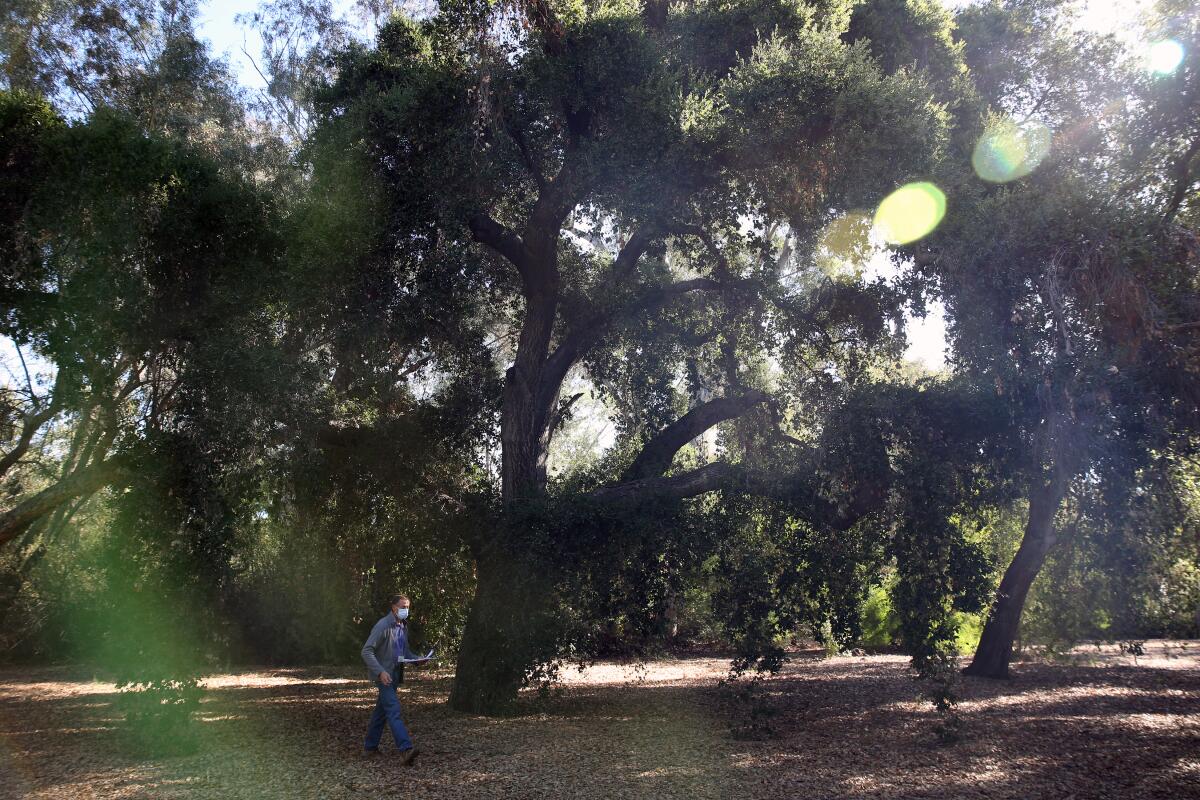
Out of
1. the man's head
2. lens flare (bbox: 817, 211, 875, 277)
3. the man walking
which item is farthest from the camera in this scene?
lens flare (bbox: 817, 211, 875, 277)

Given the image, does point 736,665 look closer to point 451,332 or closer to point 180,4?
point 451,332

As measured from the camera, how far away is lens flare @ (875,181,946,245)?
10.4 meters

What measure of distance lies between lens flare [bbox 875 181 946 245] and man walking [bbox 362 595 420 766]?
762 cm

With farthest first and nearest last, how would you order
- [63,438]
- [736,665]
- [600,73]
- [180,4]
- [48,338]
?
[63,438] < [180,4] < [600,73] < [48,338] < [736,665]

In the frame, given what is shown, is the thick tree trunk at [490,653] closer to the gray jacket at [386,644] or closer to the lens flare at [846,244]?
the gray jacket at [386,644]

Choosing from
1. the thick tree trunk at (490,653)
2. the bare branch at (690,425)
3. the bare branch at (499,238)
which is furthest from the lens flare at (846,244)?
the thick tree trunk at (490,653)

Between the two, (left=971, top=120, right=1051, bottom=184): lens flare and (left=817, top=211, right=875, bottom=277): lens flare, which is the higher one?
(left=971, top=120, right=1051, bottom=184): lens flare

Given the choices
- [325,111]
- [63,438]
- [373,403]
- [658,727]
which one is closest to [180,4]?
[325,111]

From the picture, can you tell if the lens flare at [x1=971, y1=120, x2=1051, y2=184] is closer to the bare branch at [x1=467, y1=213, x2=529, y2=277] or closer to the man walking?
the bare branch at [x1=467, y1=213, x2=529, y2=277]

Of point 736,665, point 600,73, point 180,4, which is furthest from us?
point 180,4

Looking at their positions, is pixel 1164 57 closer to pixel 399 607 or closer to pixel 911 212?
pixel 911 212

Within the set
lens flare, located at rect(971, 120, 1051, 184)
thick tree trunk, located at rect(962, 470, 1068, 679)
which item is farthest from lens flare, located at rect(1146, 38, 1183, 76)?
thick tree trunk, located at rect(962, 470, 1068, 679)

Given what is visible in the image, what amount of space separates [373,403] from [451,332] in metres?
1.61

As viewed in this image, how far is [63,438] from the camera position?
60.4 feet
